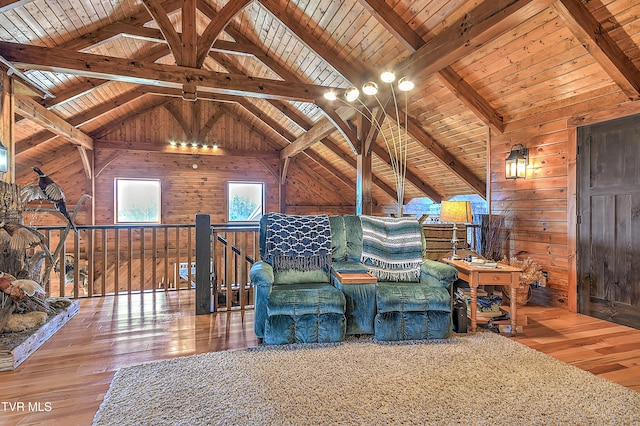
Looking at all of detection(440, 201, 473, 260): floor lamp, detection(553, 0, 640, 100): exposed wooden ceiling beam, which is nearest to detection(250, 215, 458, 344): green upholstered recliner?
detection(440, 201, 473, 260): floor lamp

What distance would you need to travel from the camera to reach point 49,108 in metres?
4.86

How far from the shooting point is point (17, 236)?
254cm

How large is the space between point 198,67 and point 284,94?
1.14m

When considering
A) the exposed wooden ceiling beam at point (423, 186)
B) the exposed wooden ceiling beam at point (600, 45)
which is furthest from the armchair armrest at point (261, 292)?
the exposed wooden ceiling beam at point (423, 186)

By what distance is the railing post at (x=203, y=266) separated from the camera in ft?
10.4

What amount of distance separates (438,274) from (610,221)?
1883mm

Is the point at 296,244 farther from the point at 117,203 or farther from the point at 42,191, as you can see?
the point at 117,203

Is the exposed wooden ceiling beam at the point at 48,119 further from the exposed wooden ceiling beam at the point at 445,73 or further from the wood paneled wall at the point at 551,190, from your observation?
the wood paneled wall at the point at 551,190

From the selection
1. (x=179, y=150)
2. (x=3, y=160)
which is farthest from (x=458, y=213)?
(x=179, y=150)

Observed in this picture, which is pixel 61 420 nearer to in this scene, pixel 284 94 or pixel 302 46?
pixel 284 94

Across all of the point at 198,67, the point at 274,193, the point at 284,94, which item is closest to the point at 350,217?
the point at 284,94

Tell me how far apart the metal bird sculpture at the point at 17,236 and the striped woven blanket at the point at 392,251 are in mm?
2762

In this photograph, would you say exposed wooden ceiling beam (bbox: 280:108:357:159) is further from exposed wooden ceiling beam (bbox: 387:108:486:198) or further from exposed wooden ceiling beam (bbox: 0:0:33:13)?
exposed wooden ceiling beam (bbox: 0:0:33:13)

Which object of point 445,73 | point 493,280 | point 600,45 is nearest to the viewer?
point 600,45
